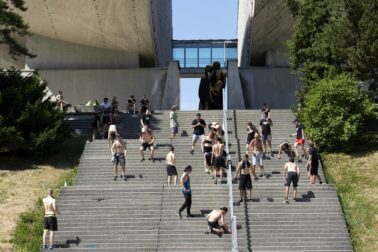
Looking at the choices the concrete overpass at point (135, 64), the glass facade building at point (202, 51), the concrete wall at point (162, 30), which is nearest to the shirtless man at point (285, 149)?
the concrete overpass at point (135, 64)

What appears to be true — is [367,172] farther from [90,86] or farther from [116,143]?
[90,86]

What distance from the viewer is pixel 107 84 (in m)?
39.2

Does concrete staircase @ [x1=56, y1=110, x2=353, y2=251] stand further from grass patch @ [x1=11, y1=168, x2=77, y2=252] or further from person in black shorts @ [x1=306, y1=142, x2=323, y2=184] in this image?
grass patch @ [x1=11, y1=168, x2=77, y2=252]

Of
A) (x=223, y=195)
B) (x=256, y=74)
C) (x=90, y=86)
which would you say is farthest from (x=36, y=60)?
(x=223, y=195)

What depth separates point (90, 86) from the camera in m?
39.3

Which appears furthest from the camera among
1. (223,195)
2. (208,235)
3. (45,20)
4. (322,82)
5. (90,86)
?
(90,86)

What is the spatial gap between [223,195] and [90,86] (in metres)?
20.6

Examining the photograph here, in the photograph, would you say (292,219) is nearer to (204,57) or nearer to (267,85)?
(267,85)

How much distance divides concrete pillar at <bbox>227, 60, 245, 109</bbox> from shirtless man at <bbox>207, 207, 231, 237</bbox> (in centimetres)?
2019

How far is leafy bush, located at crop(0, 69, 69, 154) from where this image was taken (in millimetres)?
23734

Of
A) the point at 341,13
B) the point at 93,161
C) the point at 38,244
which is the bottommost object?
the point at 38,244

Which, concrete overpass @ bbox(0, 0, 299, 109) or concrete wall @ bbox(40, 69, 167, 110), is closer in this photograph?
concrete overpass @ bbox(0, 0, 299, 109)

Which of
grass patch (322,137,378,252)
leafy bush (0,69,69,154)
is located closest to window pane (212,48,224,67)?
leafy bush (0,69,69,154)

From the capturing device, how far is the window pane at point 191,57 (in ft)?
158
